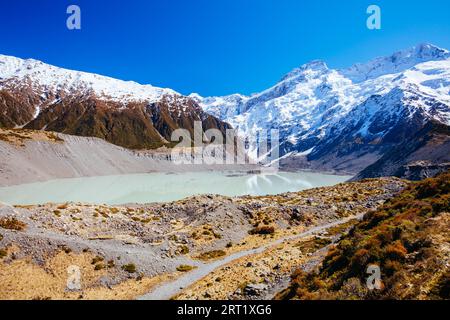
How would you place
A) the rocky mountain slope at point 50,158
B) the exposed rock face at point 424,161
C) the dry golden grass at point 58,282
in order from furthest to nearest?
the exposed rock face at point 424,161 → the rocky mountain slope at point 50,158 → the dry golden grass at point 58,282

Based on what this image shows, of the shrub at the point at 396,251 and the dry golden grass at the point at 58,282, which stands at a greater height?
the shrub at the point at 396,251

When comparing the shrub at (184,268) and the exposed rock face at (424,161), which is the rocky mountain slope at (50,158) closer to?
the shrub at (184,268)

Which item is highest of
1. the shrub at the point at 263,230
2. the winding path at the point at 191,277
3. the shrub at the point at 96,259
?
the shrub at the point at 96,259

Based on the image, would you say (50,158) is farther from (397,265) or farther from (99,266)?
(397,265)

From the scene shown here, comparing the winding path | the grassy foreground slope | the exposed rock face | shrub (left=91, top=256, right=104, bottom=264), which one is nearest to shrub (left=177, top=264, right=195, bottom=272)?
the winding path

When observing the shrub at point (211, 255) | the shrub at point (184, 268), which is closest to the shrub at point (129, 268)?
the shrub at point (184, 268)

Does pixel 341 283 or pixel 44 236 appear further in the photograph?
pixel 44 236

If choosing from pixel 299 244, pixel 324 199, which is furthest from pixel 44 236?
pixel 324 199
